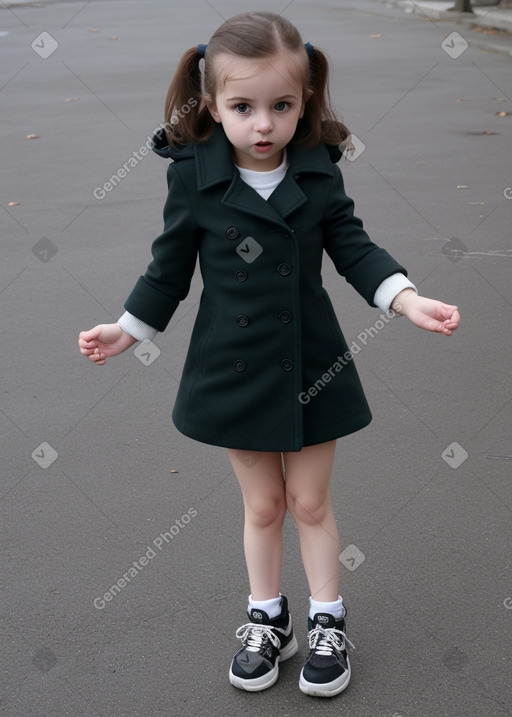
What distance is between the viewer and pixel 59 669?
309 cm

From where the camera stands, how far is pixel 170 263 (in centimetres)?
278

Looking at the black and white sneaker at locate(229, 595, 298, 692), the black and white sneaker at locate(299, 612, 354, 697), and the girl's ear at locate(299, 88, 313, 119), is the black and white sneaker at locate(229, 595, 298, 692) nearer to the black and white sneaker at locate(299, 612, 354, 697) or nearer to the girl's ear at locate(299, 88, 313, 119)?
the black and white sneaker at locate(299, 612, 354, 697)

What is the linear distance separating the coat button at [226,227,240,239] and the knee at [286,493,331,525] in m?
0.73

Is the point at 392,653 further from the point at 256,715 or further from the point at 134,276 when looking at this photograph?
the point at 134,276

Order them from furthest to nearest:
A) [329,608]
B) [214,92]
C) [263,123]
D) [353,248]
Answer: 1. [329,608]
2. [353,248]
3. [214,92]
4. [263,123]

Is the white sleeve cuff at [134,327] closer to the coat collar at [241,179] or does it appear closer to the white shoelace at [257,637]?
the coat collar at [241,179]

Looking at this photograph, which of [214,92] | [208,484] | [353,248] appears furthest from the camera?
[208,484]

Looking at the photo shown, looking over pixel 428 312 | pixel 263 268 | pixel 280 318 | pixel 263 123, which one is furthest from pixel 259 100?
pixel 428 312

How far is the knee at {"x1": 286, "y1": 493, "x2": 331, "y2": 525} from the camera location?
2902 millimetres

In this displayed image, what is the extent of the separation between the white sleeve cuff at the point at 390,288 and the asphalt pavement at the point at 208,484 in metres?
1.08

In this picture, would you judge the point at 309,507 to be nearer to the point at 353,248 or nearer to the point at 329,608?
the point at 329,608

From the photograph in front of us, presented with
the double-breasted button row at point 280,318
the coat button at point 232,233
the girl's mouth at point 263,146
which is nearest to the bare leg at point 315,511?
the double-breasted button row at point 280,318

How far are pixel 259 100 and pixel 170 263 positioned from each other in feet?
1.61

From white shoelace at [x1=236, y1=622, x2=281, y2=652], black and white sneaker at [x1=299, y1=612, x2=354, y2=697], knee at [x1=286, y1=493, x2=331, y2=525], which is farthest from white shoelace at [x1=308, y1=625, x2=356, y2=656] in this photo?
knee at [x1=286, y1=493, x2=331, y2=525]
